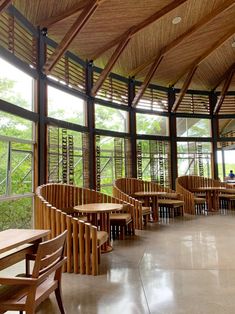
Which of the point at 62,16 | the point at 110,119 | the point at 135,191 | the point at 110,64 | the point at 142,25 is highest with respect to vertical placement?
the point at 142,25

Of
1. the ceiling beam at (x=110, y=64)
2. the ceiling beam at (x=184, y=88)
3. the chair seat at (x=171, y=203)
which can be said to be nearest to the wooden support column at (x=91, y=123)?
the ceiling beam at (x=110, y=64)

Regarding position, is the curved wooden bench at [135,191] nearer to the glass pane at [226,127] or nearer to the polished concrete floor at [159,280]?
the polished concrete floor at [159,280]

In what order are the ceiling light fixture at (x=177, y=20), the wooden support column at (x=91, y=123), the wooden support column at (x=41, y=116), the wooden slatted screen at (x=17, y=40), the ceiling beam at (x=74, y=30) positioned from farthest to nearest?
the wooden support column at (x=91, y=123)
the ceiling light fixture at (x=177, y=20)
the wooden support column at (x=41, y=116)
the ceiling beam at (x=74, y=30)
the wooden slatted screen at (x=17, y=40)

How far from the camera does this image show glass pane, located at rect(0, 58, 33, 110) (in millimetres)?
4559

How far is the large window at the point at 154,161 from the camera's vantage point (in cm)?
864

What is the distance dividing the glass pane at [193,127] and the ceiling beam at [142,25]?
394 centimetres

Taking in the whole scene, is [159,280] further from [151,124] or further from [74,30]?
[151,124]

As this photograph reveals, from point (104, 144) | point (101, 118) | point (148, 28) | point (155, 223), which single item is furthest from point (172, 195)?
point (148, 28)

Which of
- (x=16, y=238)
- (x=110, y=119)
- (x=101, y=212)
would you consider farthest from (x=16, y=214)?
(x=110, y=119)

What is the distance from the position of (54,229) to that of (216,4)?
579 centimetres

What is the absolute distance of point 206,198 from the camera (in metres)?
→ 8.46

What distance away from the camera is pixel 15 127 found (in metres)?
4.85

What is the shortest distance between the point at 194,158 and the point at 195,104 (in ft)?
6.40

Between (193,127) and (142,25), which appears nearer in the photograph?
(142,25)
